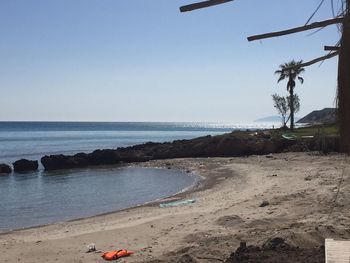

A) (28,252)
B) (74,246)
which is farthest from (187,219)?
(28,252)

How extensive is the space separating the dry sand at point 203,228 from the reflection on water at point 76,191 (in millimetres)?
2539

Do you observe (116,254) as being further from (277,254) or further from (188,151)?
(188,151)

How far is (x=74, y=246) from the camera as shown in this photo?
12883 millimetres

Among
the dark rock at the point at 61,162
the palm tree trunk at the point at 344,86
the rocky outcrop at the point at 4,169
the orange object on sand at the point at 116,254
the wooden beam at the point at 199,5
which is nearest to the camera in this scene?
the wooden beam at the point at 199,5

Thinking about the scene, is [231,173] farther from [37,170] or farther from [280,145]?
[37,170]

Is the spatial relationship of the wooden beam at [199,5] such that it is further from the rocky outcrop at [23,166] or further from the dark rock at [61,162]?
the rocky outcrop at [23,166]

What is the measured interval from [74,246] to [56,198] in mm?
12584

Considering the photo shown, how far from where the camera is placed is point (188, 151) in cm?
4831

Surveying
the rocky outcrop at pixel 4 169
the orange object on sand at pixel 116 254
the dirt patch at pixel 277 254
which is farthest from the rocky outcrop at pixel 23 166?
the dirt patch at pixel 277 254

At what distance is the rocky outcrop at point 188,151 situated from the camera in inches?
1722

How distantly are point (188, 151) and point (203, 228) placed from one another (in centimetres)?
3541

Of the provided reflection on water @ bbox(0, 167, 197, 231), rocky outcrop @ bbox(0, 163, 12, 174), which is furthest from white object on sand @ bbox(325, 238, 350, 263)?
rocky outcrop @ bbox(0, 163, 12, 174)

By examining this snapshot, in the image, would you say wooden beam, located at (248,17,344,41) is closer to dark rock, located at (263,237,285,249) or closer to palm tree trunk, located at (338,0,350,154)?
palm tree trunk, located at (338,0,350,154)

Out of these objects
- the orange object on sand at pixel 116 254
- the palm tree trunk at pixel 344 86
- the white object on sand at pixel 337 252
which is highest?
the palm tree trunk at pixel 344 86
